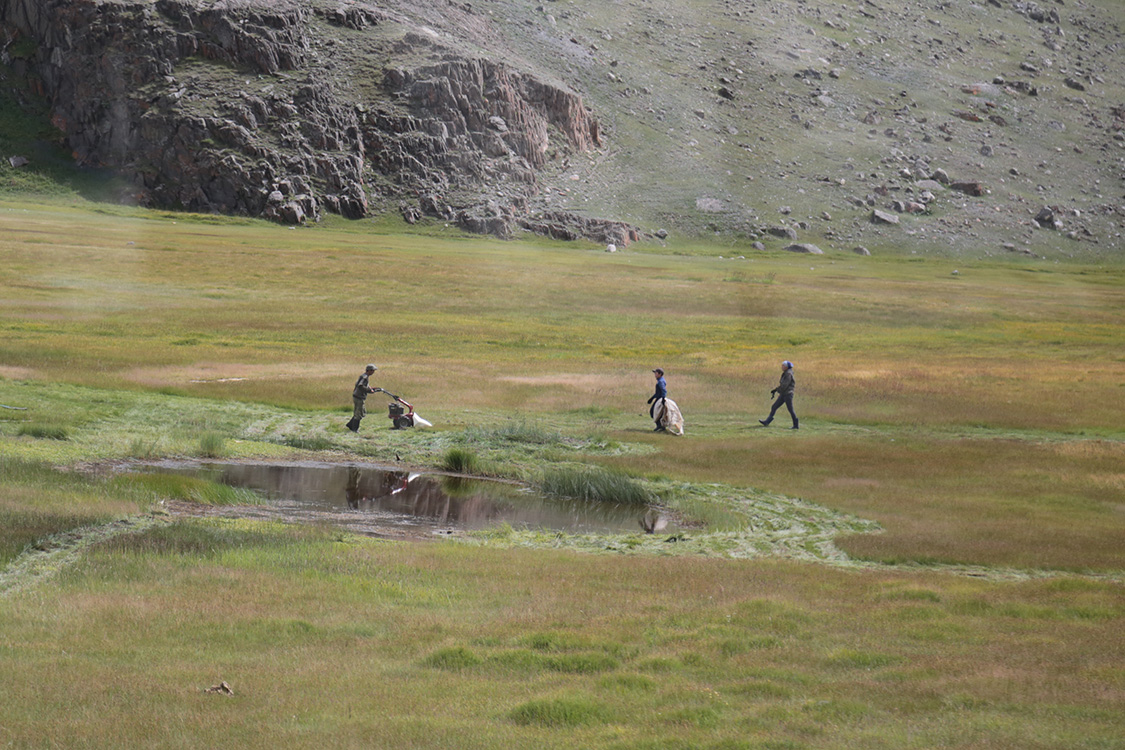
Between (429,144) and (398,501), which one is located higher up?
(429,144)

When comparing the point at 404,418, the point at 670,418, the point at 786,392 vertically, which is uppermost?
the point at 786,392

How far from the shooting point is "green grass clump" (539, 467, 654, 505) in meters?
31.0

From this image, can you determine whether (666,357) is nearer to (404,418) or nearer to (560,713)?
(404,418)

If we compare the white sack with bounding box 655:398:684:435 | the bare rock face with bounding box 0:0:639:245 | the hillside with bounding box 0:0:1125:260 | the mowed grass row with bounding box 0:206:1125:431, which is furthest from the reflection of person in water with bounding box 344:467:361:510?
the hillside with bounding box 0:0:1125:260

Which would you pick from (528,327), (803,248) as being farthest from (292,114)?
(528,327)

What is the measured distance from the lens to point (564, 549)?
24.2 metres

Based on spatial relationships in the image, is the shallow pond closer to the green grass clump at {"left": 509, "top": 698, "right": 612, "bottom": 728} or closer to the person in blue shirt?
the person in blue shirt

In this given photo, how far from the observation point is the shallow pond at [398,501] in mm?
26891

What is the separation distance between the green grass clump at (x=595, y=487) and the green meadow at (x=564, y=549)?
71 millimetres

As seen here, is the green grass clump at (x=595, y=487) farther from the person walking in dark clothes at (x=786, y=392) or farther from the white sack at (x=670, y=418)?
the person walking in dark clothes at (x=786, y=392)

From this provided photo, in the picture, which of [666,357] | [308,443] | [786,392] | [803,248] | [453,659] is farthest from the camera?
[803,248]

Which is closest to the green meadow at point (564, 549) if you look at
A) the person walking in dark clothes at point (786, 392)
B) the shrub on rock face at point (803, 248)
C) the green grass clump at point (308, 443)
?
the green grass clump at point (308, 443)

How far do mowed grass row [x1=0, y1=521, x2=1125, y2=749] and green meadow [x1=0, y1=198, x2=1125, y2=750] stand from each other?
65 mm

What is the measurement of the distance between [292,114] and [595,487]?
148m
